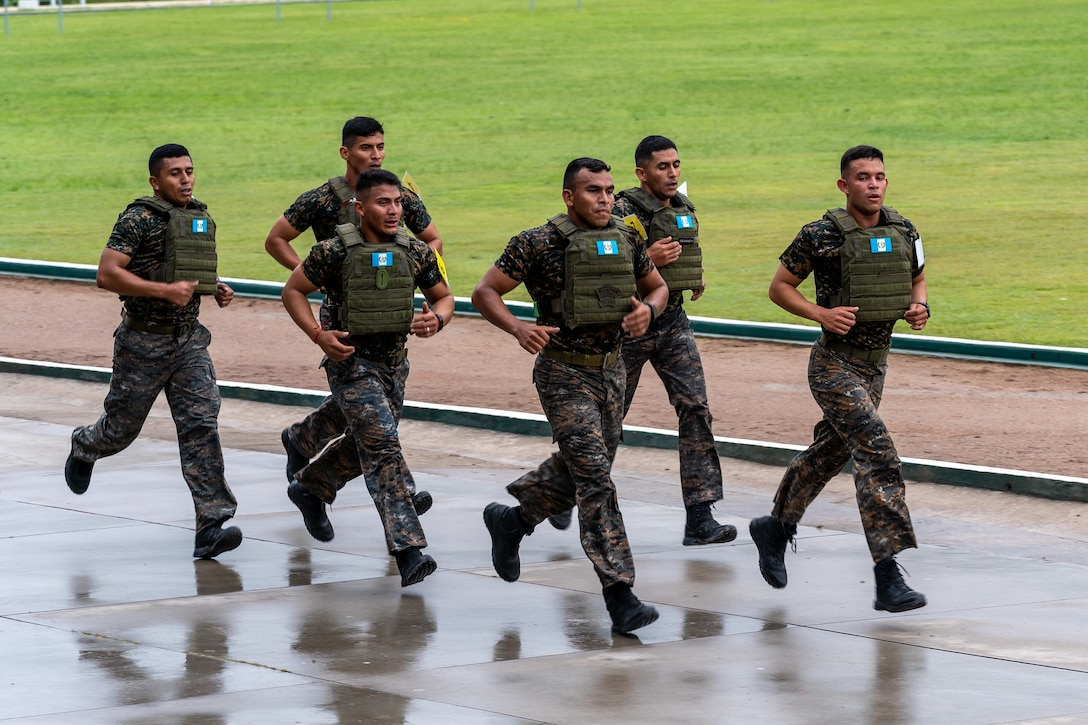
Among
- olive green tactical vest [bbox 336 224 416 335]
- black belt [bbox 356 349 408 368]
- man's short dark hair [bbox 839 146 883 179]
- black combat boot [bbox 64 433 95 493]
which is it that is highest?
man's short dark hair [bbox 839 146 883 179]

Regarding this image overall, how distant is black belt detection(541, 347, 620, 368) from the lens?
844cm

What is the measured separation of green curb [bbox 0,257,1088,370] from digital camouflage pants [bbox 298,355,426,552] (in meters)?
6.35

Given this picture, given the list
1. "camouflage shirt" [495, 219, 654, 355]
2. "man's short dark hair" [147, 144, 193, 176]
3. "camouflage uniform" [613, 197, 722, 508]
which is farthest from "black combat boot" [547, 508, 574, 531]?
"man's short dark hair" [147, 144, 193, 176]

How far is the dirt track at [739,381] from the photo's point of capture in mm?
12188

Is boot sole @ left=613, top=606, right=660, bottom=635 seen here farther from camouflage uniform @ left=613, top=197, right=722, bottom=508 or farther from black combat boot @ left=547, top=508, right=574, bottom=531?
black combat boot @ left=547, top=508, right=574, bottom=531

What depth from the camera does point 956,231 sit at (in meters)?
23.8

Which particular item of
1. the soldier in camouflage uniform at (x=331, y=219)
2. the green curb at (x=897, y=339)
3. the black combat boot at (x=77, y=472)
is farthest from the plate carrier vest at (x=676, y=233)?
the green curb at (x=897, y=339)

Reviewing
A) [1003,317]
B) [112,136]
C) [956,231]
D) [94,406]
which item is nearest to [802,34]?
[112,136]

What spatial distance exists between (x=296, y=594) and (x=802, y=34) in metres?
46.1

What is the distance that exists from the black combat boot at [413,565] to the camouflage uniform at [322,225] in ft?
5.05

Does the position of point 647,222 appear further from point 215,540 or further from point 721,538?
point 215,540

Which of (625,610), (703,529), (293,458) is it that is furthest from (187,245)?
(625,610)

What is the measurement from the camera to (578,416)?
834 cm

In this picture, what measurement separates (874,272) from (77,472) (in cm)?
448
